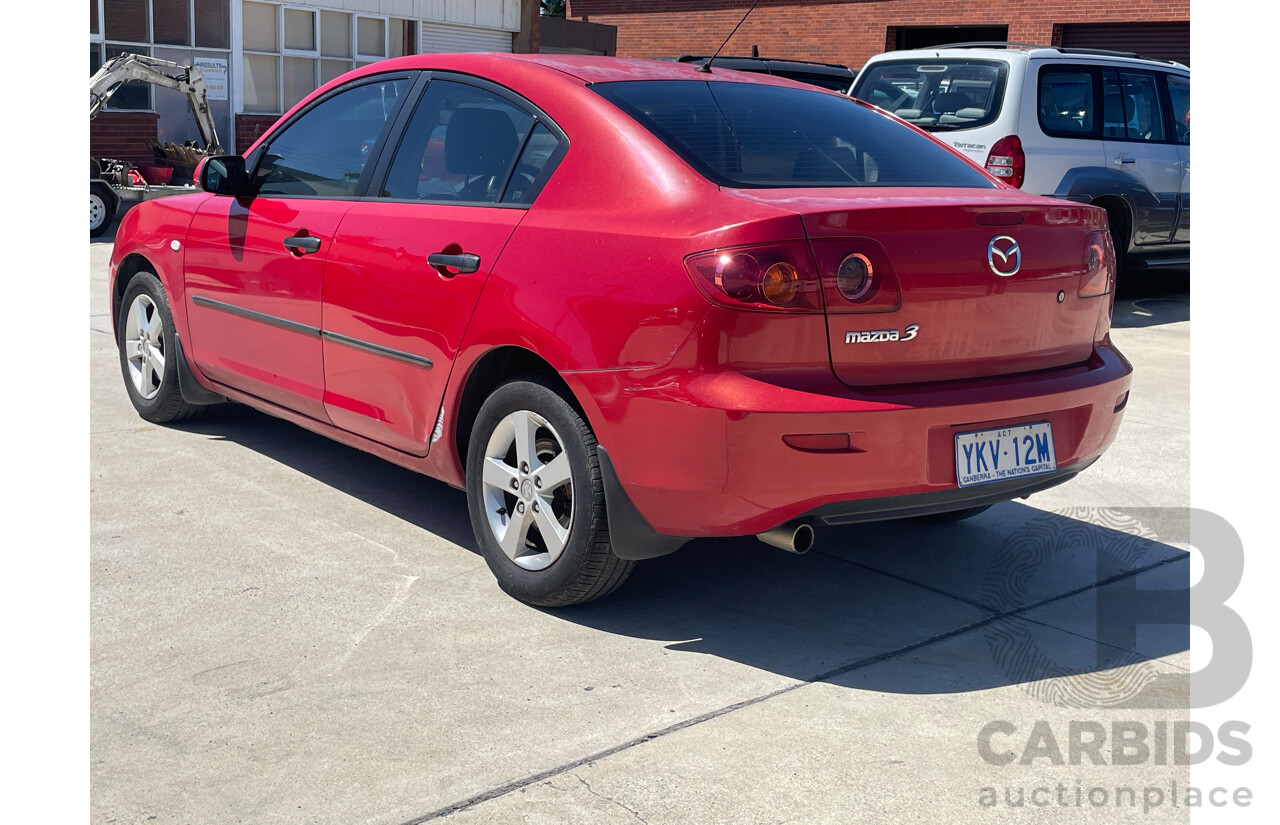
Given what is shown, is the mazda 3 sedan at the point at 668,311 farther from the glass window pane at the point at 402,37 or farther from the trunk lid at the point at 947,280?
the glass window pane at the point at 402,37

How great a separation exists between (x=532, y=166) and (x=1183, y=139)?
889 cm

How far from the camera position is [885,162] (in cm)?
418

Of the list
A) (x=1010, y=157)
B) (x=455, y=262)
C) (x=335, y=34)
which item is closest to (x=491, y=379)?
(x=455, y=262)

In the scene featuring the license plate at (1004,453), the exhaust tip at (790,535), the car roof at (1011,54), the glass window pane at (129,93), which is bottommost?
the exhaust tip at (790,535)

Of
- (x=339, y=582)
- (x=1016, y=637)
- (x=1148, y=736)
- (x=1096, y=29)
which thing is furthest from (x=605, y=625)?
(x=1096, y=29)

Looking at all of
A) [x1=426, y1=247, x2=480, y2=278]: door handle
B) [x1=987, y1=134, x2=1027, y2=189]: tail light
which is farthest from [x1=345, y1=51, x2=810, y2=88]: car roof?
[x1=987, y1=134, x2=1027, y2=189]: tail light

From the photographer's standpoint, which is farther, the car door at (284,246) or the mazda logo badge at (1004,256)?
the car door at (284,246)

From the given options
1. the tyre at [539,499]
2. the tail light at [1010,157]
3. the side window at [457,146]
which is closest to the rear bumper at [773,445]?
the tyre at [539,499]

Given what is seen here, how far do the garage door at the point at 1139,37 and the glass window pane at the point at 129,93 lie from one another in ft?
54.3

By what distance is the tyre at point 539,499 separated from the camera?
3.72 m

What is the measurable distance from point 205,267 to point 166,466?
84cm

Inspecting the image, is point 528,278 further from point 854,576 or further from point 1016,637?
point 1016,637

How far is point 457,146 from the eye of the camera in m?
4.39

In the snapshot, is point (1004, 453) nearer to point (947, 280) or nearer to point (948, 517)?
point (947, 280)
